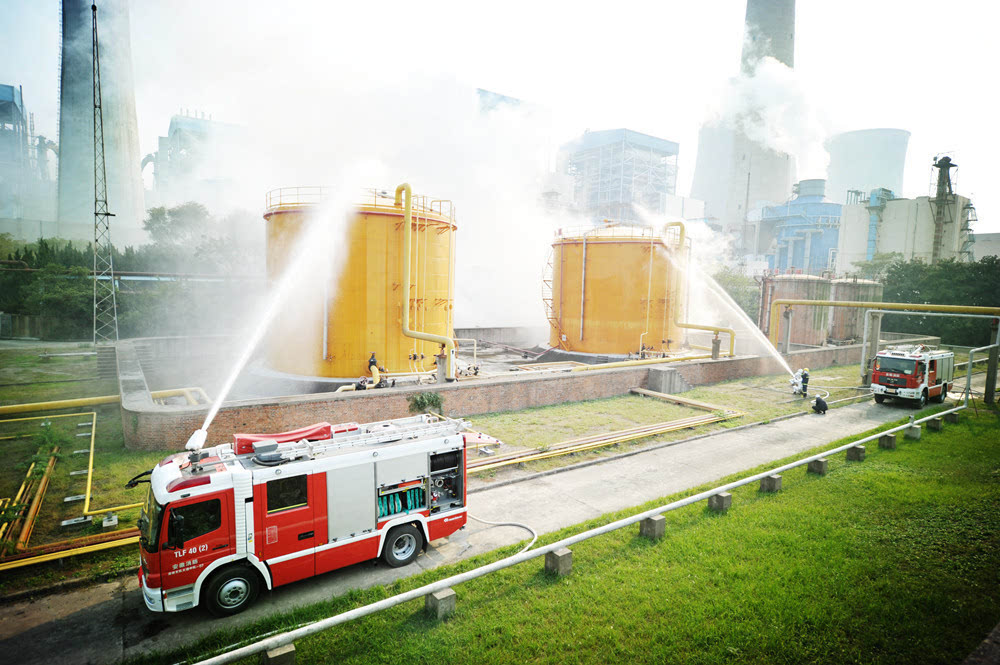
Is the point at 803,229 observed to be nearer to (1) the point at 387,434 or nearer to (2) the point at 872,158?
(2) the point at 872,158

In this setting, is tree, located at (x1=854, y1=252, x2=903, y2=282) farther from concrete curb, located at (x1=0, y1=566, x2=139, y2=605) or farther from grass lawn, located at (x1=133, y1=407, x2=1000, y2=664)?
concrete curb, located at (x1=0, y1=566, x2=139, y2=605)

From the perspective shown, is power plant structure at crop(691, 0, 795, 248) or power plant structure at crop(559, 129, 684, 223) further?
power plant structure at crop(691, 0, 795, 248)

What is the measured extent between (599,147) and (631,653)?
109 m

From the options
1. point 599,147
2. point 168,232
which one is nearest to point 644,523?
point 168,232

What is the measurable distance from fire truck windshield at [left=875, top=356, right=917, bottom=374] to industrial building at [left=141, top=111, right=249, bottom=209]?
50640 millimetres

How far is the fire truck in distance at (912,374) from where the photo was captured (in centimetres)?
1970

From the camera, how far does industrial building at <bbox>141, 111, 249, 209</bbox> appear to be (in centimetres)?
5065

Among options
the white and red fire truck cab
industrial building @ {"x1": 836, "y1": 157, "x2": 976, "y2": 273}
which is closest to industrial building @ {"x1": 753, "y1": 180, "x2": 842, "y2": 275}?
industrial building @ {"x1": 836, "y1": 157, "x2": 976, "y2": 273}

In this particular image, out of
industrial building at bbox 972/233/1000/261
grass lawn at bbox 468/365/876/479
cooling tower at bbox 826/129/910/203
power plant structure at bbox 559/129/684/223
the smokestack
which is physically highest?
the smokestack

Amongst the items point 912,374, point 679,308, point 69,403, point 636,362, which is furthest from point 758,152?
point 69,403

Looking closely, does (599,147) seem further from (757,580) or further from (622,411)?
(757,580)

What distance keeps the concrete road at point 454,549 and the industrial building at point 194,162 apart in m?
48.4

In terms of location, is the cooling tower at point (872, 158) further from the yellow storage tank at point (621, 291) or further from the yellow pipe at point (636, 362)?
the yellow pipe at point (636, 362)

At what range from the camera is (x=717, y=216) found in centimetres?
12312
